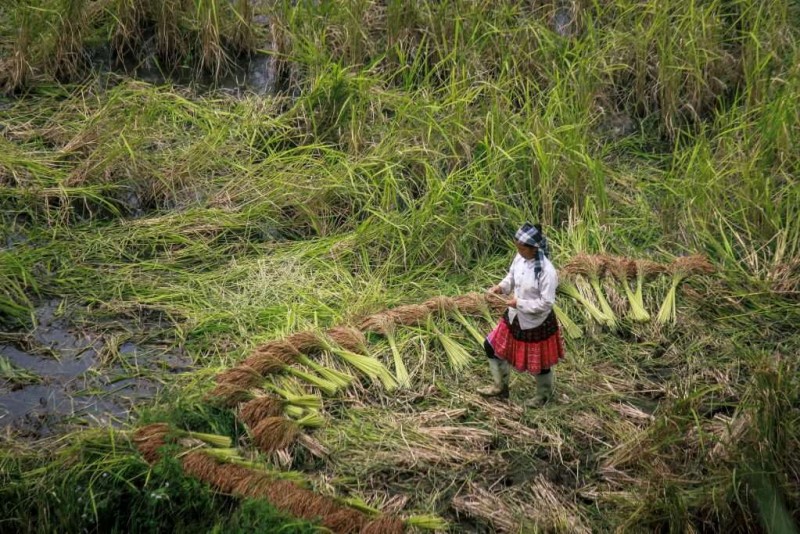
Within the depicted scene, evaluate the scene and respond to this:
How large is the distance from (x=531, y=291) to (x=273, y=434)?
4.75 ft

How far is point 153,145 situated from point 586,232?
10.2 feet

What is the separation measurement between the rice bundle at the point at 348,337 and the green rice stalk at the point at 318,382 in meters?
0.32

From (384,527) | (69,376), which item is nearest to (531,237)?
(384,527)

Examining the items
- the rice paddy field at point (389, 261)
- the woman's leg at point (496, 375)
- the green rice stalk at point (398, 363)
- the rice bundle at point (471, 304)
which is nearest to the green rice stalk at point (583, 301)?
the rice paddy field at point (389, 261)

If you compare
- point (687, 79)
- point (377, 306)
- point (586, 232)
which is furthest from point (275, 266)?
point (687, 79)

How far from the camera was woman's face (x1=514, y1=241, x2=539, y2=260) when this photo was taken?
200 inches

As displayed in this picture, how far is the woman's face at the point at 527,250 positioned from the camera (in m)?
5.09

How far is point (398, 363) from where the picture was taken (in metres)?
5.75

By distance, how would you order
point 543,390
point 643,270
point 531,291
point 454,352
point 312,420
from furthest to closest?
point 643,270 < point 454,352 < point 543,390 < point 312,420 < point 531,291

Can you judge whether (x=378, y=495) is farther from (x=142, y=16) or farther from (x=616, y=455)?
(x=142, y=16)

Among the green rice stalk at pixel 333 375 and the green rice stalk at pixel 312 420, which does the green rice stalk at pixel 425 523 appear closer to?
the green rice stalk at pixel 312 420

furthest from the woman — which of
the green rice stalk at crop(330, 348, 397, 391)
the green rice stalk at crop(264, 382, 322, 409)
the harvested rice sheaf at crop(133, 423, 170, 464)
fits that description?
the harvested rice sheaf at crop(133, 423, 170, 464)

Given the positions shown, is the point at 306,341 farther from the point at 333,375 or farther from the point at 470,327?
the point at 470,327

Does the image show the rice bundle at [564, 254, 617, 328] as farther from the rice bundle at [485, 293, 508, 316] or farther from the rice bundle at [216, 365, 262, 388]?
the rice bundle at [216, 365, 262, 388]
